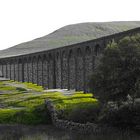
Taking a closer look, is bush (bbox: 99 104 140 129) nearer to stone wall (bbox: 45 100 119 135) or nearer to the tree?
stone wall (bbox: 45 100 119 135)

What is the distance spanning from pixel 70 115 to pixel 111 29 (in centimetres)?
16731

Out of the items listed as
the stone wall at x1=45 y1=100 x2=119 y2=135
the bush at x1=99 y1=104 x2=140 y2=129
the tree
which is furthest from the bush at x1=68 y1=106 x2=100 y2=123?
the bush at x1=99 y1=104 x2=140 y2=129

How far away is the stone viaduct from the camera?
47812mm

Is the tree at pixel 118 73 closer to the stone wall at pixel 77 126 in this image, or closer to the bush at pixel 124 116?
the stone wall at pixel 77 126

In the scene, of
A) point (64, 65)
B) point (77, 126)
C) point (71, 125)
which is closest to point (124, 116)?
point (77, 126)

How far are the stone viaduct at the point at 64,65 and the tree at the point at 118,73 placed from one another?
314 inches

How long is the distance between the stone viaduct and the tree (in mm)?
7969

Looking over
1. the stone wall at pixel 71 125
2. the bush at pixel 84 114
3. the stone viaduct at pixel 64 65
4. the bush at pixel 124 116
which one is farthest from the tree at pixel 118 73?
the stone viaduct at pixel 64 65

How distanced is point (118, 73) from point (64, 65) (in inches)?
1427

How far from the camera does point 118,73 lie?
25.5 meters

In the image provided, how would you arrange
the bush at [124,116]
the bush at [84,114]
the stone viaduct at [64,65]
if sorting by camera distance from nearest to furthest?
the bush at [124,116] < the bush at [84,114] < the stone viaduct at [64,65]

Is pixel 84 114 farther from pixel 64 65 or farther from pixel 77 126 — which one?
pixel 64 65

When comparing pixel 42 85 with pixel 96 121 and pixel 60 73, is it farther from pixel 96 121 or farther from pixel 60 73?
pixel 96 121

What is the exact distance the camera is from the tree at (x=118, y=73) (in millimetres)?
25391
